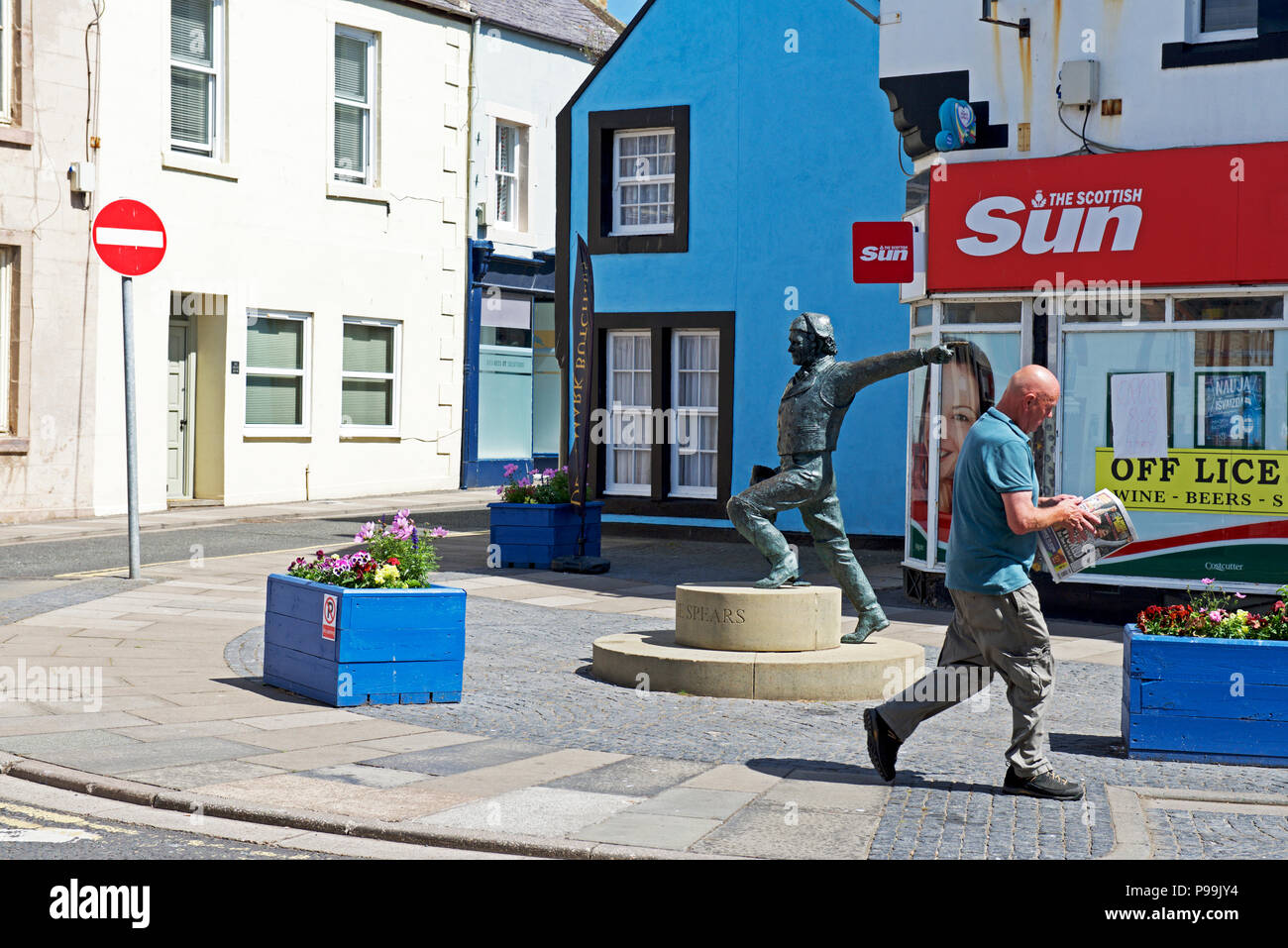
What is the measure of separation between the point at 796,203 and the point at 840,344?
199 cm

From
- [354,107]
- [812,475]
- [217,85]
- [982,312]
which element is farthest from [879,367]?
[354,107]

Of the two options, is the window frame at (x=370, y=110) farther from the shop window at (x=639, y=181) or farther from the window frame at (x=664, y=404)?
the window frame at (x=664, y=404)

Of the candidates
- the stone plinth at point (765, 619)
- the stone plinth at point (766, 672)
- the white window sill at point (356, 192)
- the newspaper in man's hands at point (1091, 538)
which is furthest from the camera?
the white window sill at point (356, 192)

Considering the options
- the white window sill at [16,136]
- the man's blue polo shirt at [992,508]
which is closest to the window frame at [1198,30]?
the man's blue polo shirt at [992,508]

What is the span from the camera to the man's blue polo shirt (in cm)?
675

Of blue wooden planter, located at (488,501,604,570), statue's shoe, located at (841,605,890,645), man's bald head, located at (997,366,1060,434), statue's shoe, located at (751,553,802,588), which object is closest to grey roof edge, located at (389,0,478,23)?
blue wooden planter, located at (488,501,604,570)

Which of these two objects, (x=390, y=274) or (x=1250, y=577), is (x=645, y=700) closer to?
(x=1250, y=577)

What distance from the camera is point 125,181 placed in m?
20.1

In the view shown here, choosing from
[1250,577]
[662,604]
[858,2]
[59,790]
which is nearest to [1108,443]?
[1250,577]

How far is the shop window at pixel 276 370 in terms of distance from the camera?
2261 centimetres

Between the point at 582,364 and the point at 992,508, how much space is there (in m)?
9.76

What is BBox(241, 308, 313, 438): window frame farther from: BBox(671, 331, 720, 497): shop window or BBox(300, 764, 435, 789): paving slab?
BBox(300, 764, 435, 789): paving slab

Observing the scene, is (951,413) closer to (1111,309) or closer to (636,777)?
(1111,309)

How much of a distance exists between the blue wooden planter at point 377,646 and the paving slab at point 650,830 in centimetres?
285
